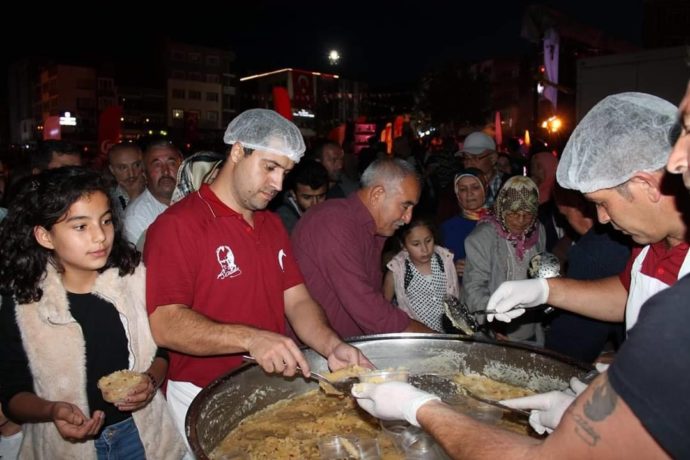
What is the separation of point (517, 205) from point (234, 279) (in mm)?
2551

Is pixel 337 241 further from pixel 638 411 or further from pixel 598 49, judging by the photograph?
pixel 598 49

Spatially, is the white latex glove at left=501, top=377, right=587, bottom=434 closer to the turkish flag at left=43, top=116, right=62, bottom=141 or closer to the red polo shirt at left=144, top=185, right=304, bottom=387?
the red polo shirt at left=144, top=185, right=304, bottom=387

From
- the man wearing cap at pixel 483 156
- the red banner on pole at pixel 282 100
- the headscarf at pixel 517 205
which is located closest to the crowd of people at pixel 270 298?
the headscarf at pixel 517 205

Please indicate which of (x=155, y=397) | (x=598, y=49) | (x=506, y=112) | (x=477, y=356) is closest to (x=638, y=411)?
(x=477, y=356)

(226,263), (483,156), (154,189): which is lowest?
(226,263)

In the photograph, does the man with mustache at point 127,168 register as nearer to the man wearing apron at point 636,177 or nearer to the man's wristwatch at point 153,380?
the man's wristwatch at point 153,380

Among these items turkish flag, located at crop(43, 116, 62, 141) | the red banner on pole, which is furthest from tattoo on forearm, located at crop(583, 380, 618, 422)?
turkish flag, located at crop(43, 116, 62, 141)

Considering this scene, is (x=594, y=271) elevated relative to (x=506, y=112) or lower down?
lower down

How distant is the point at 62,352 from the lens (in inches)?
79.5

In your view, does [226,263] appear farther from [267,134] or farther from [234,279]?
[267,134]

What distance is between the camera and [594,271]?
9.50ft

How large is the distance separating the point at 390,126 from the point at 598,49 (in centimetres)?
1837

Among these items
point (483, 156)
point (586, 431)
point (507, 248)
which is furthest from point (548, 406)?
point (483, 156)

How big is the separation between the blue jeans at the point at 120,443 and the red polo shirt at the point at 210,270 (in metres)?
0.28
